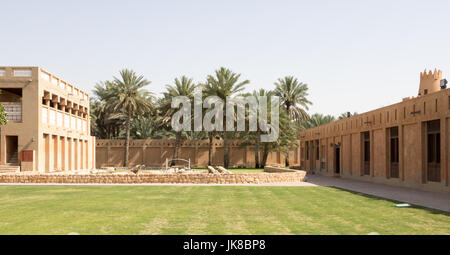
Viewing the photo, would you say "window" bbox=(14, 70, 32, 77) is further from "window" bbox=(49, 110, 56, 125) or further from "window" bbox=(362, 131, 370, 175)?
"window" bbox=(362, 131, 370, 175)

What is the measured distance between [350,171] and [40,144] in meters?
24.6

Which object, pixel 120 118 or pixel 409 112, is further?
pixel 120 118

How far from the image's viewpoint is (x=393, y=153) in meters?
26.1

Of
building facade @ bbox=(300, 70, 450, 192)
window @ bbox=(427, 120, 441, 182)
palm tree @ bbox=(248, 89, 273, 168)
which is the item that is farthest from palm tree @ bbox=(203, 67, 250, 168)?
window @ bbox=(427, 120, 441, 182)

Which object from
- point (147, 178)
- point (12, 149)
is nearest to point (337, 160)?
point (147, 178)

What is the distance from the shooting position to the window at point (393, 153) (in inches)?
1008

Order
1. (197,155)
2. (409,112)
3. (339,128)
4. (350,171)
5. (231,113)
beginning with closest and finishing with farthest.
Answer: (409,112) < (350,171) < (339,128) < (231,113) < (197,155)

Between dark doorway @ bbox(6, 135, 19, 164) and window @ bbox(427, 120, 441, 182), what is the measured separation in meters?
30.6

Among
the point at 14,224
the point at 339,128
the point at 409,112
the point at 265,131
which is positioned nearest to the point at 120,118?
the point at 265,131

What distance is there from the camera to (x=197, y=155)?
59156mm

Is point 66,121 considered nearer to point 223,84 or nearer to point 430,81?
point 223,84

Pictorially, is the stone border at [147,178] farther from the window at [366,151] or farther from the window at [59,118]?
the window at [59,118]

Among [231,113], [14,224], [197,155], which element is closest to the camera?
[14,224]
